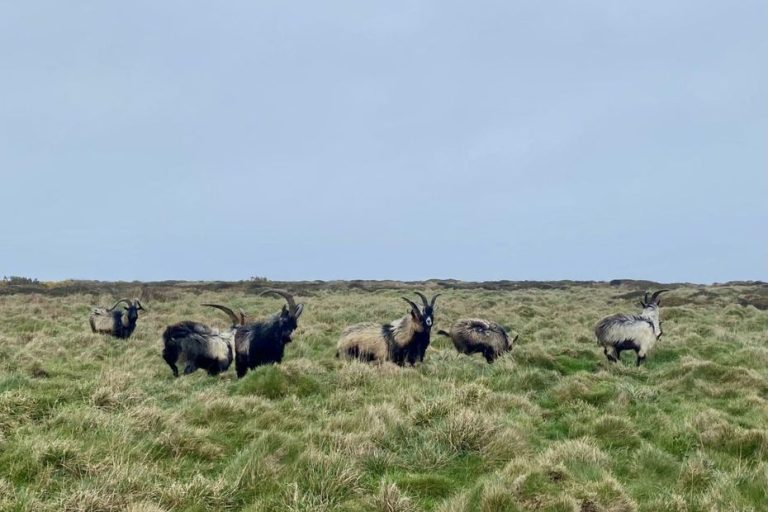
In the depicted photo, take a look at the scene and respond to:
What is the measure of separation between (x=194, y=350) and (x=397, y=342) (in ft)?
14.6

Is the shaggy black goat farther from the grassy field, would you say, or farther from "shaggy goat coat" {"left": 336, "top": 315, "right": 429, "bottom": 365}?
"shaggy goat coat" {"left": 336, "top": 315, "right": 429, "bottom": 365}

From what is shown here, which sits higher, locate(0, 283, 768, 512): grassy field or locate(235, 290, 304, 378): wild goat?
locate(235, 290, 304, 378): wild goat

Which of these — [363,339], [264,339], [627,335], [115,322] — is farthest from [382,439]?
[115,322]

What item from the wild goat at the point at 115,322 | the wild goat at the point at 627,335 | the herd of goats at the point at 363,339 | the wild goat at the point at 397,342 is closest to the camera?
the herd of goats at the point at 363,339

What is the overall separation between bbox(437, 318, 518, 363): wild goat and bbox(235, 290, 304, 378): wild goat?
4543 millimetres

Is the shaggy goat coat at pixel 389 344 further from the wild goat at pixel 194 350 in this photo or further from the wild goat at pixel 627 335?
the wild goat at pixel 627 335

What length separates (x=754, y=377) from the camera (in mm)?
10758

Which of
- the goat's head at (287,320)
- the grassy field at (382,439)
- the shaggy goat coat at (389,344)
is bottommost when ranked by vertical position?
the grassy field at (382,439)

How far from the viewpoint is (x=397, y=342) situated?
42.6 ft

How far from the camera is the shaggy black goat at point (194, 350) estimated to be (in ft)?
37.5

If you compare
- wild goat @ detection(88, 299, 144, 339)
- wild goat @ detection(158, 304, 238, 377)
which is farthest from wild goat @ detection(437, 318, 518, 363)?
wild goat @ detection(88, 299, 144, 339)

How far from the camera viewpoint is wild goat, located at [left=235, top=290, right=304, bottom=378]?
38.4 ft

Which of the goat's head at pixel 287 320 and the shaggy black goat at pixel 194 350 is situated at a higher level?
the goat's head at pixel 287 320

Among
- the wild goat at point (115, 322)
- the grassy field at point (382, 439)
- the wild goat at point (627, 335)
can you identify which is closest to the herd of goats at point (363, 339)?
the wild goat at point (627, 335)
